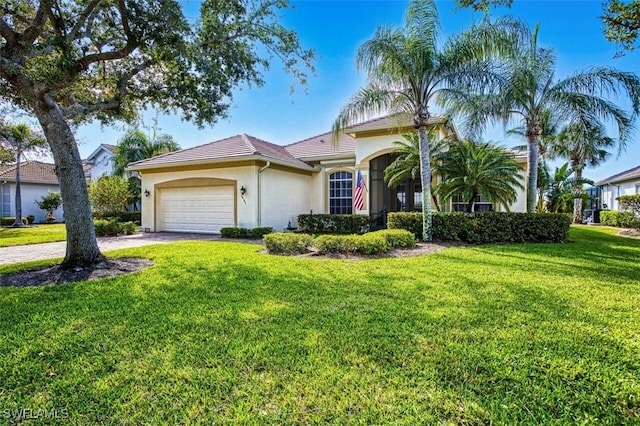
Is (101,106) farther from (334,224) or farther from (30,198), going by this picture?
(30,198)

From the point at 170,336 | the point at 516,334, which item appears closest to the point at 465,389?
the point at 516,334

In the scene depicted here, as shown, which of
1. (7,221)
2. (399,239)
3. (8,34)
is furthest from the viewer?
(7,221)

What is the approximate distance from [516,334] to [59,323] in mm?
6170

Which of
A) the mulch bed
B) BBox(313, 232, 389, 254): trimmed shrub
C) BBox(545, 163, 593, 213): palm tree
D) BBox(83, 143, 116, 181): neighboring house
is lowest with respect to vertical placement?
the mulch bed

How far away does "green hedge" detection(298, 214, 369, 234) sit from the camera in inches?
607

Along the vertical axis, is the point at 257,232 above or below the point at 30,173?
below

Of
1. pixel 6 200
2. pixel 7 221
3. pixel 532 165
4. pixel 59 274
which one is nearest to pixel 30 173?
pixel 6 200

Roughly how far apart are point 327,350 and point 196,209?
1511cm

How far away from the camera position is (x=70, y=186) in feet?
24.5

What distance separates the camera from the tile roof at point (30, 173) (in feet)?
82.9

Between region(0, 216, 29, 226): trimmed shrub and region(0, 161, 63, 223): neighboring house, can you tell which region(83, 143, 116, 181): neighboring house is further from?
region(0, 216, 29, 226): trimmed shrub

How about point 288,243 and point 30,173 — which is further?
point 30,173

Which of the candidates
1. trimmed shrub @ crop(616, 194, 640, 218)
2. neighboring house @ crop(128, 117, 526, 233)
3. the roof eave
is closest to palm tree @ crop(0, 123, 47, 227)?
the roof eave

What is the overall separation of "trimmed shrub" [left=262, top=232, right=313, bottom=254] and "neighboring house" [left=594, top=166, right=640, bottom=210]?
28.5 meters
